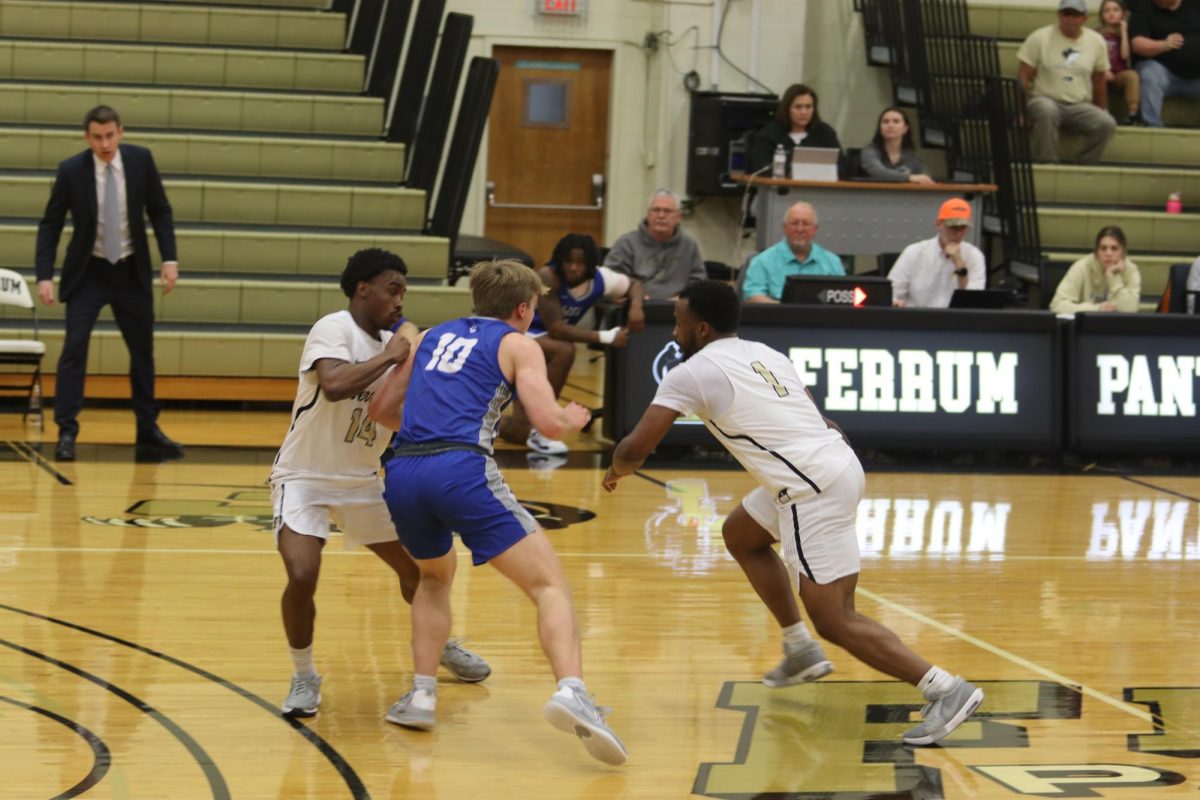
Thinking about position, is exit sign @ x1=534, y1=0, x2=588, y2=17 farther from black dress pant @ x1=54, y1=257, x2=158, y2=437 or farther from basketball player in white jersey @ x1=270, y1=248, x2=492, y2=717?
→ basketball player in white jersey @ x1=270, y1=248, x2=492, y2=717

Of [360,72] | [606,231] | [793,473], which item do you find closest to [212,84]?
[360,72]

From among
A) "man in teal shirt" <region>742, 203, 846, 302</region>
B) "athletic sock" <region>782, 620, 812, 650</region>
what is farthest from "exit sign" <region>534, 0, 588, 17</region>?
"athletic sock" <region>782, 620, 812, 650</region>

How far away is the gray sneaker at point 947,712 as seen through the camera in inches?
201

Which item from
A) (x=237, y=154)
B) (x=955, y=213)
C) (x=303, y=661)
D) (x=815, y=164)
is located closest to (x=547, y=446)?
(x=955, y=213)

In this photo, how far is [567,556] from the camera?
25.8 feet

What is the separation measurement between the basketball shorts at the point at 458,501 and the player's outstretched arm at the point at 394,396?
201mm

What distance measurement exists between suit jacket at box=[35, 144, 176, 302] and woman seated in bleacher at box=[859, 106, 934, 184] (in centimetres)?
635

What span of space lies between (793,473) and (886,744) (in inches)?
33.2

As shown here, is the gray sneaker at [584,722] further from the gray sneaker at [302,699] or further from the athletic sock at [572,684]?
the gray sneaker at [302,699]

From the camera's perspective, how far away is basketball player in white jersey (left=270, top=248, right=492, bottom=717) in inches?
206

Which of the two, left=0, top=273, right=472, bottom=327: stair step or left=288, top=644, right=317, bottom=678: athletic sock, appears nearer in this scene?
left=288, top=644, right=317, bottom=678: athletic sock

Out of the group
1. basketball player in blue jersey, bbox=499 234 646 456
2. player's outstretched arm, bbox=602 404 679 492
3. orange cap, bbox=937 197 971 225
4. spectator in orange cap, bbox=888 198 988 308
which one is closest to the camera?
player's outstretched arm, bbox=602 404 679 492

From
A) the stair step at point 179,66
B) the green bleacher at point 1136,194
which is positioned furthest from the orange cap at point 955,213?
the stair step at point 179,66

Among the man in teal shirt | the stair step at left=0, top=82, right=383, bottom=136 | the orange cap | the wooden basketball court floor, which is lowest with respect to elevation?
the wooden basketball court floor
